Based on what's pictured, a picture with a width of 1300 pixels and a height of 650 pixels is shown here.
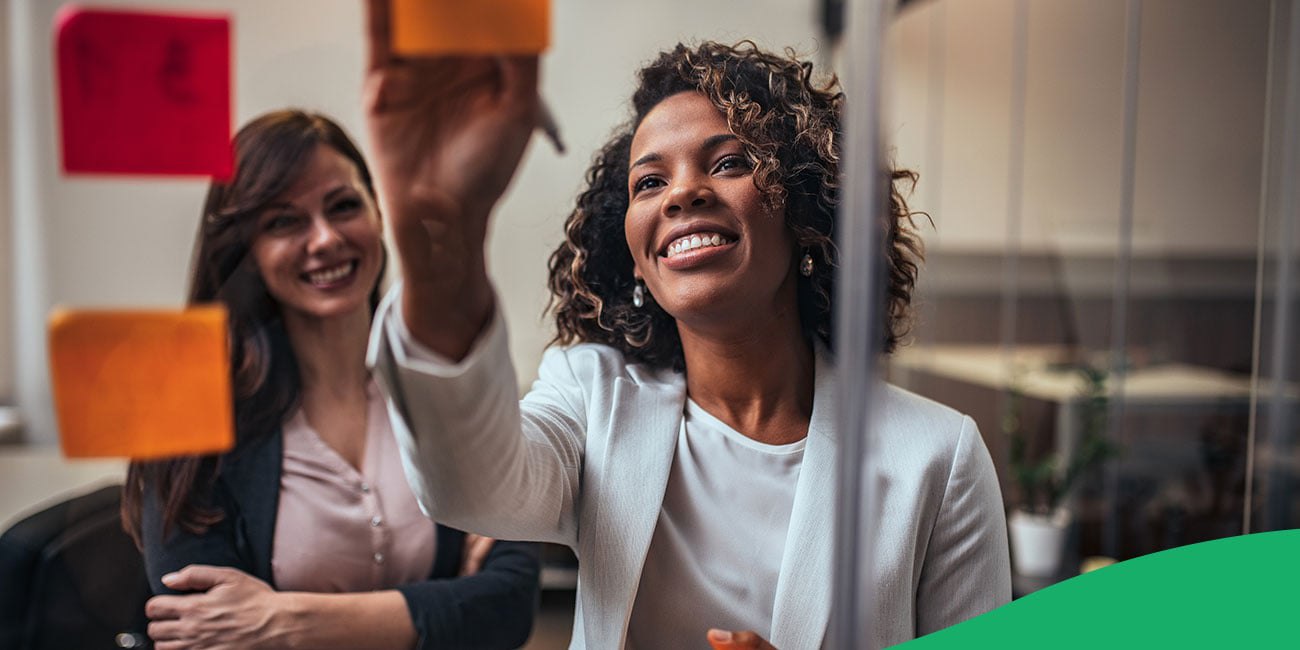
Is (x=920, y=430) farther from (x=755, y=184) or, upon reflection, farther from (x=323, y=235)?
(x=323, y=235)

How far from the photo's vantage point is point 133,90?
0.48m

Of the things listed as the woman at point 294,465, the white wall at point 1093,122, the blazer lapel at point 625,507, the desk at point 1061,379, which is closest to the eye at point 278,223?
the woman at point 294,465

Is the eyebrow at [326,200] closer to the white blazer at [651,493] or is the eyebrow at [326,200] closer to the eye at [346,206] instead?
the eye at [346,206]

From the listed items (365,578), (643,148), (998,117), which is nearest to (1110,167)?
(998,117)

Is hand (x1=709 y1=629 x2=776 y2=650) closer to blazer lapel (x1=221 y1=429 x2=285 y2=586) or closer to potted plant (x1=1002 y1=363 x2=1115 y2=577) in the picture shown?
blazer lapel (x1=221 y1=429 x2=285 y2=586)

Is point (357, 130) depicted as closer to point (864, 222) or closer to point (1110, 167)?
point (864, 222)

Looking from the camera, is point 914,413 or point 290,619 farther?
point 914,413

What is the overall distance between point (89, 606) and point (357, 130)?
291mm

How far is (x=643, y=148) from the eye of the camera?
1.97 feet

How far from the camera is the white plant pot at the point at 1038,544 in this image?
2365mm

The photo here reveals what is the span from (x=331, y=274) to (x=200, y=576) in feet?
0.57

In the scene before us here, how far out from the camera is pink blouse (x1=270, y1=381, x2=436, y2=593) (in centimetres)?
55

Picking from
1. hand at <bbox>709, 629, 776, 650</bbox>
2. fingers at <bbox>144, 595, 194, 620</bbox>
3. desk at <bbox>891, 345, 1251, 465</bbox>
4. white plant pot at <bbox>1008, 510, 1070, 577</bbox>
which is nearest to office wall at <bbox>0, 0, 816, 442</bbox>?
fingers at <bbox>144, 595, 194, 620</bbox>

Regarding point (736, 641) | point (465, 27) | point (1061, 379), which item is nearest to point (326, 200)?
point (465, 27)
